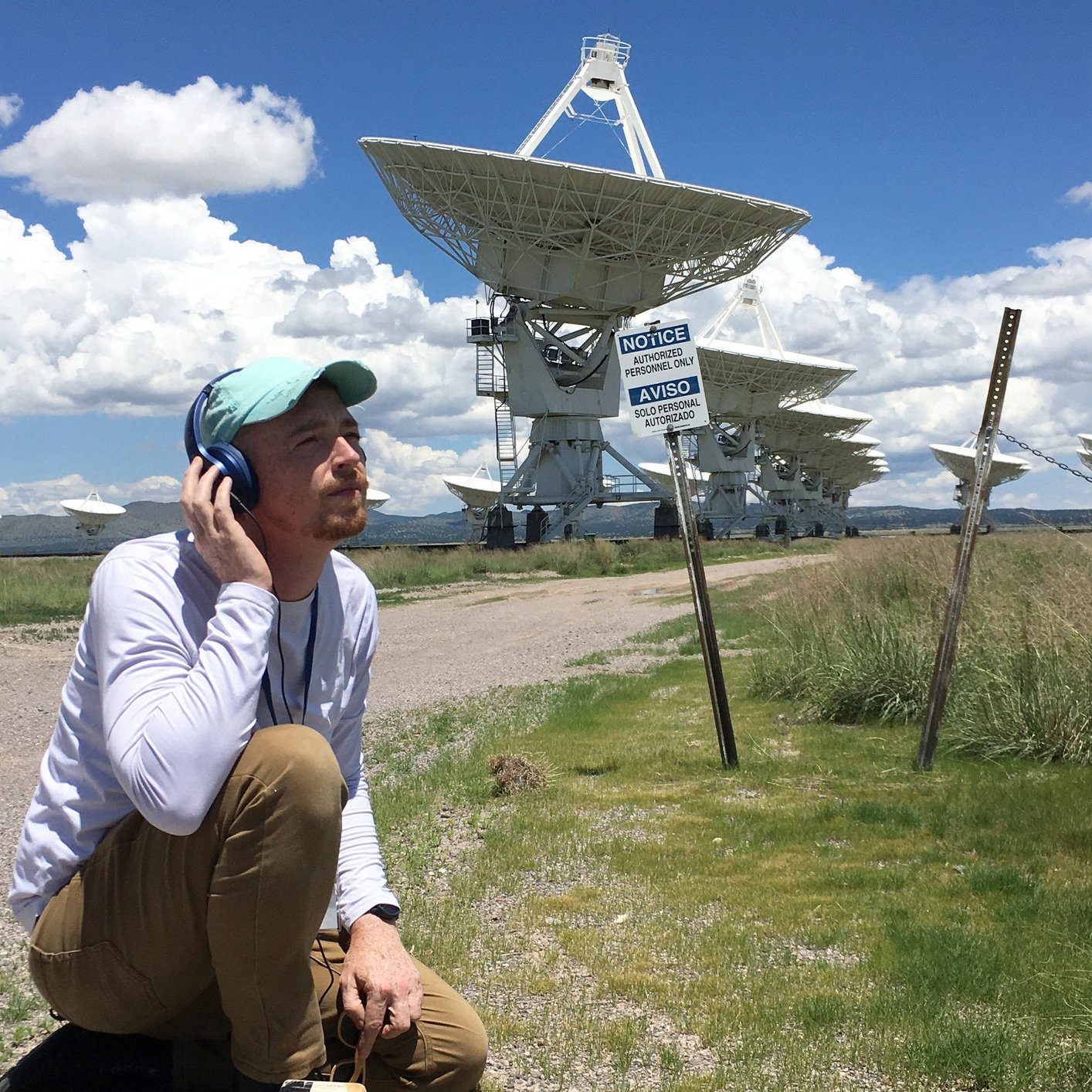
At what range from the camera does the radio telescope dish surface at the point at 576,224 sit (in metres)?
27.9

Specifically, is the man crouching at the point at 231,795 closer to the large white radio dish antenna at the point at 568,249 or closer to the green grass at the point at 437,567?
the green grass at the point at 437,567

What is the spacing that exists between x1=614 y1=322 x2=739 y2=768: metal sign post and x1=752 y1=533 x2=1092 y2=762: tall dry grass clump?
1.29m

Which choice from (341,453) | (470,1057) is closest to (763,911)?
(470,1057)

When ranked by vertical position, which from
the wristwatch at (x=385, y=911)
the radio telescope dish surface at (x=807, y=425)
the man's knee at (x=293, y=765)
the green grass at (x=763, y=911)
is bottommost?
the green grass at (x=763, y=911)

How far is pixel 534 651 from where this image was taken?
12414 millimetres

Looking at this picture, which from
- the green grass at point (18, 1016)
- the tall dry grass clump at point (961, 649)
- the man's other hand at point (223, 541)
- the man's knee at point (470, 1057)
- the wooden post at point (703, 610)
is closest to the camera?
the man's other hand at point (223, 541)

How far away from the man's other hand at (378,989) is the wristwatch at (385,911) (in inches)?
2.9

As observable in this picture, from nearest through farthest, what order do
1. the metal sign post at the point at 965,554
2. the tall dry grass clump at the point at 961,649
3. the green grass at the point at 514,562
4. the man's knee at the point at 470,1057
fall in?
the man's knee at the point at 470,1057
the metal sign post at the point at 965,554
the tall dry grass clump at the point at 961,649
the green grass at the point at 514,562

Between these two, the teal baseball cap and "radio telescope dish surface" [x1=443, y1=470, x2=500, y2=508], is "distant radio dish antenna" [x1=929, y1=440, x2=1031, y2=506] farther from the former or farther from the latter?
the teal baseball cap

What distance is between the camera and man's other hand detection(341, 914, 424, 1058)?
6.33 ft

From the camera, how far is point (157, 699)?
170 centimetres

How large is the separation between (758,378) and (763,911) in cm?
4798

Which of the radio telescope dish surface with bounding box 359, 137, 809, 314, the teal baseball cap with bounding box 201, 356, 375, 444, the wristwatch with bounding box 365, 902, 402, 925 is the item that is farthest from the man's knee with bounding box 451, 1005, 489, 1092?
the radio telescope dish surface with bounding box 359, 137, 809, 314

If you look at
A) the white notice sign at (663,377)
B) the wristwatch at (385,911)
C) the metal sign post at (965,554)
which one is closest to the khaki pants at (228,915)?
the wristwatch at (385,911)
